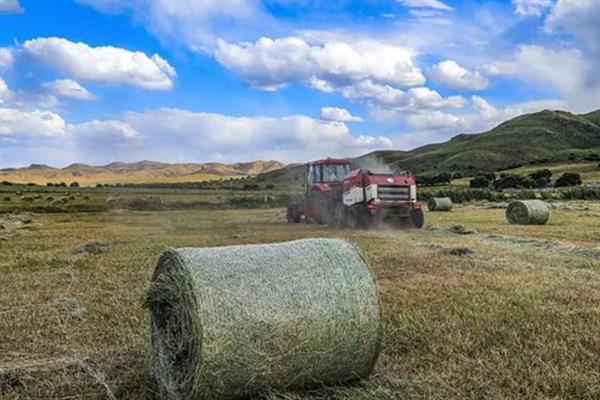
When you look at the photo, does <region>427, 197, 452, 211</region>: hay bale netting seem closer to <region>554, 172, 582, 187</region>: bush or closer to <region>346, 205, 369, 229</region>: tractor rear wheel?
<region>346, 205, 369, 229</region>: tractor rear wheel

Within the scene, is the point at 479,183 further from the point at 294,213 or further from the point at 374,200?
the point at 374,200

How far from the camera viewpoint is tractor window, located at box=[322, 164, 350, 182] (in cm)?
2664

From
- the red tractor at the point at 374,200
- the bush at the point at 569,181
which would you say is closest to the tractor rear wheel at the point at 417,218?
the red tractor at the point at 374,200

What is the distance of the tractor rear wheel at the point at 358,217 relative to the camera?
22.7 meters

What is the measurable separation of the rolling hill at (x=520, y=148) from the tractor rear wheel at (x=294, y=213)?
→ 7088 cm

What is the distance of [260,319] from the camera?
5098mm

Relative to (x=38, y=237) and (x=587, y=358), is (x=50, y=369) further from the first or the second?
(x=38, y=237)

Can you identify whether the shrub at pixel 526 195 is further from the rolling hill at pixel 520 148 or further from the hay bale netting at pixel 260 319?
the rolling hill at pixel 520 148

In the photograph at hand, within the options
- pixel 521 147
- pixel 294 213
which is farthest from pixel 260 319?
pixel 521 147

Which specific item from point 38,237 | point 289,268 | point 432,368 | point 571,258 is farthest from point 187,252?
point 38,237

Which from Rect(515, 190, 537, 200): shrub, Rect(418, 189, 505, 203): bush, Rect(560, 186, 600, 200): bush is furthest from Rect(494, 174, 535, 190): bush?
Rect(560, 186, 600, 200): bush

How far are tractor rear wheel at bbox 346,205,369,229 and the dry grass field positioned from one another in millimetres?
8451

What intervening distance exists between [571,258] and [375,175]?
1017 centimetres

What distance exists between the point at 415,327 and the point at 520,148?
133 meters
